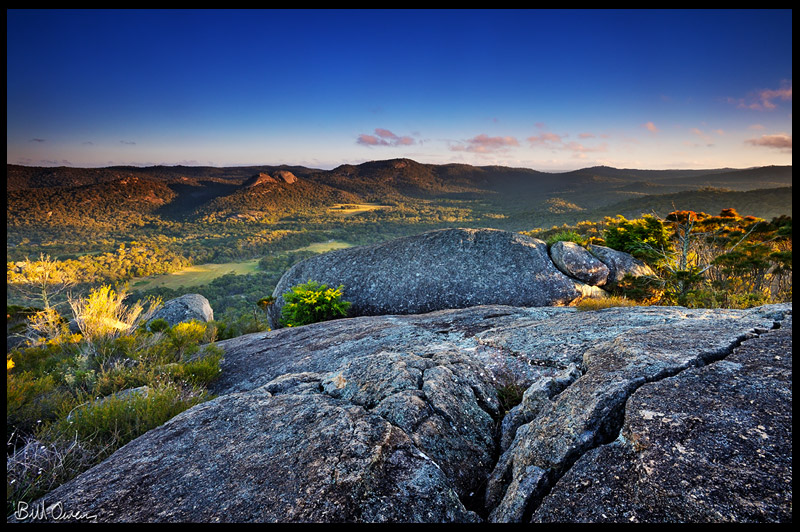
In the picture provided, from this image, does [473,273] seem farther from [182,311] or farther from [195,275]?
[195,275]

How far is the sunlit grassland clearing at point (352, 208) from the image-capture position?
127938 mm

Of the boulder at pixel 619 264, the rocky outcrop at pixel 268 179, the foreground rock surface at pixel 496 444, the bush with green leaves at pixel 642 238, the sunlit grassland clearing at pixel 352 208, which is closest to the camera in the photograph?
the foreground rock surface at pixel 496 444

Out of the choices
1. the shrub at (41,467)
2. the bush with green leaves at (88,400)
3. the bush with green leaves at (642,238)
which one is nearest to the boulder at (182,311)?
the bush with green leaves at (88,400)

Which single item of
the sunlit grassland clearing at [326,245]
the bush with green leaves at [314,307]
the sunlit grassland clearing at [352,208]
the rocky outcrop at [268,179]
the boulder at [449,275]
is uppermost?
the rocky outcrop at [268,179]

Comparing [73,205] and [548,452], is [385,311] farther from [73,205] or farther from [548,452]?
[73,205]

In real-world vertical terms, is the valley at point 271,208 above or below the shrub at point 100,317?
above

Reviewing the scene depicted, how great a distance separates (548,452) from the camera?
2.32 m

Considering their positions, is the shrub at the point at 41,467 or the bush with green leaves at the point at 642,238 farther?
the bush with green leaves at the point at 642,238

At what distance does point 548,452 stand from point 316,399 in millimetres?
2207

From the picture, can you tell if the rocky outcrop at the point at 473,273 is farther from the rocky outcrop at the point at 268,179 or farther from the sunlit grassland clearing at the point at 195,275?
the rocky outcrop at the point at 268,179

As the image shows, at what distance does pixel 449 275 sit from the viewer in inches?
446

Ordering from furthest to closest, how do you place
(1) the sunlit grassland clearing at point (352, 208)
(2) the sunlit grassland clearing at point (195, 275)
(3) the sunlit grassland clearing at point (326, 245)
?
1. (1) the sunlit grassland clearing at point (352, 208)
2. (3) the sunlit grassland clearing at point (326, 245)
3. (2) the sunlit grassland clearing at point (195, 275)

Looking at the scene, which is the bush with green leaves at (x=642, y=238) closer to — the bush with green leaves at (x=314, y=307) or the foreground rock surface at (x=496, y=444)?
the foreground rock surface at (x=496, y=444)

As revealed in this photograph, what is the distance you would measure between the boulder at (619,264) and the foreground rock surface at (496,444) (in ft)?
26.2
